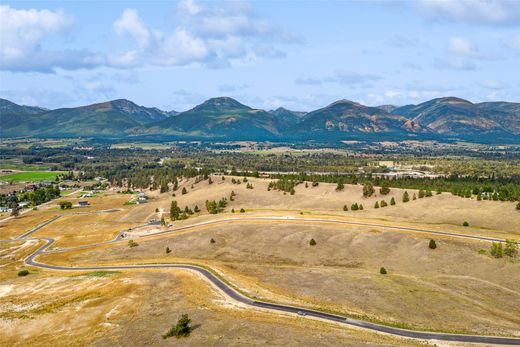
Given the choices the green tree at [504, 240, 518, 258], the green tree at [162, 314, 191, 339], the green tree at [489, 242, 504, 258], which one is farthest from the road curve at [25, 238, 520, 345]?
the green tree at [504, 240, 518, 258]

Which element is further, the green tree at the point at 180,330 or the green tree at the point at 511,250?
the green tree at the point at 511,250

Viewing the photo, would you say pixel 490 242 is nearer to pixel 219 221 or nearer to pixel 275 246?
pixel 275 246

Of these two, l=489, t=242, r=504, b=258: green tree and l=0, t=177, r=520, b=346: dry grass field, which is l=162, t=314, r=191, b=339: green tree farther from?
l=489, t=242, r=504, b=258: green tree

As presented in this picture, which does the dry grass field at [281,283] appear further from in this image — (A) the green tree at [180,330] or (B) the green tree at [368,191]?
(B) the green tree at [368,191]

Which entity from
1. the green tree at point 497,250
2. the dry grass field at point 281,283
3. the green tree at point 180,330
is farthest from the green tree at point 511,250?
the green tree at point 180,330

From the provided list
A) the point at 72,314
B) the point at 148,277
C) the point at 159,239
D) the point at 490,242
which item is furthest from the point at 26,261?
the point at 490,242

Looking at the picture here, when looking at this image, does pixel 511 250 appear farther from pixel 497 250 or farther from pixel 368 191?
pixel 368 191

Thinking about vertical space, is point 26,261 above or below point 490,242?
below

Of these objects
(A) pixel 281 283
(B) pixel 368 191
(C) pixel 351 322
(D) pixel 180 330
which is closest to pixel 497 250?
(A) pixel 281 283

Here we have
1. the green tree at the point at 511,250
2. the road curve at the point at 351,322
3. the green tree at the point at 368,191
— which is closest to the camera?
the road curve at the point at 351,322
